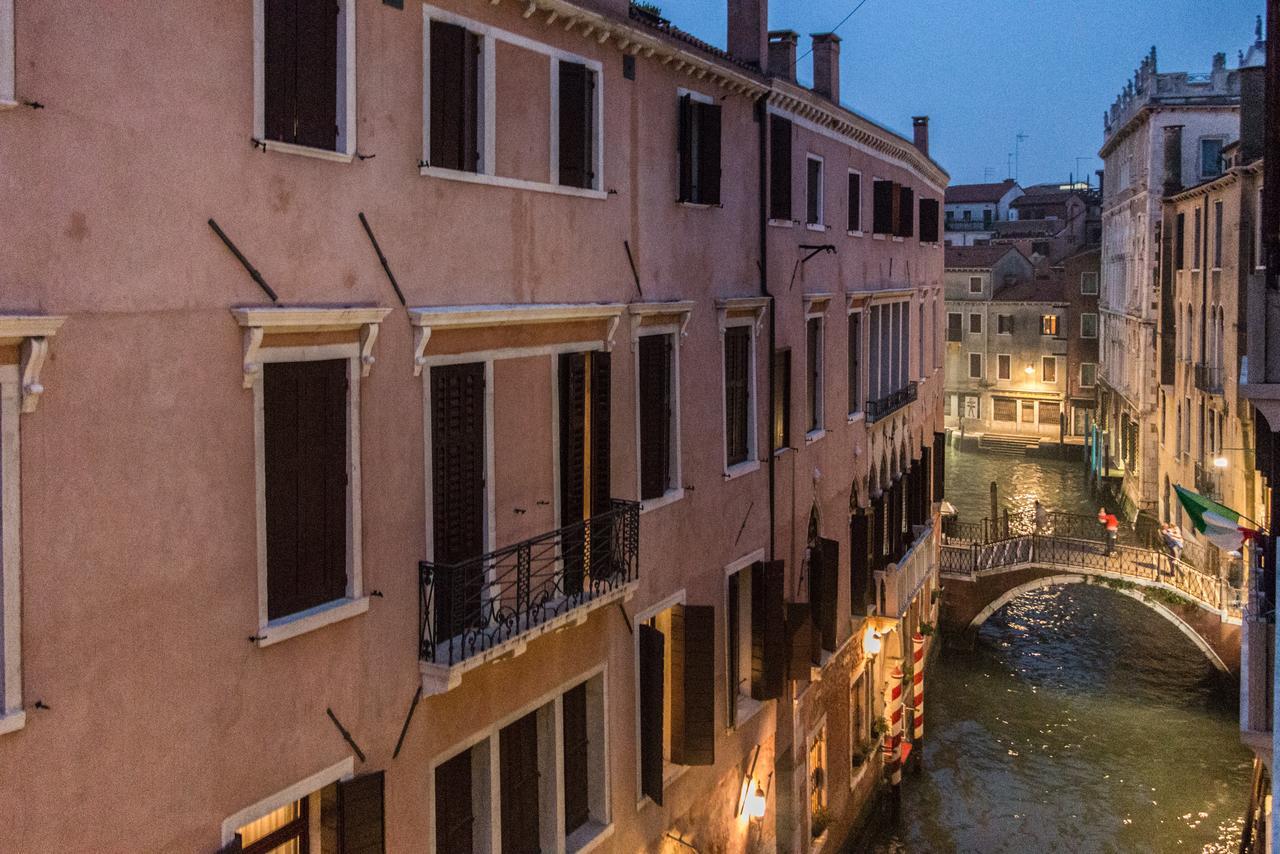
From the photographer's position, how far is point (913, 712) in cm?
2447

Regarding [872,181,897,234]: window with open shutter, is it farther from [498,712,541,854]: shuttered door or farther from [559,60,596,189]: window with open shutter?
[498,712,541,854]: shuttered door

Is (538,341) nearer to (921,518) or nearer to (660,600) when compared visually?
(660,600)

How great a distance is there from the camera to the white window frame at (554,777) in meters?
9.44

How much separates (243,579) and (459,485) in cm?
229

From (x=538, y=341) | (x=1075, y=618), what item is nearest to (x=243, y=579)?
(x=538, y=341)

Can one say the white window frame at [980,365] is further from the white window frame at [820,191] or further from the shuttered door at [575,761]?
the shuttered door at [575,761]

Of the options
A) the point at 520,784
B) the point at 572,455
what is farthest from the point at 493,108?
the point at 520,784

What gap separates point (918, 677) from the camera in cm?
2434

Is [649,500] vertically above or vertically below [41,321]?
below

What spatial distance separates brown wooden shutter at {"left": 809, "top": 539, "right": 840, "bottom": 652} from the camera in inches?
674

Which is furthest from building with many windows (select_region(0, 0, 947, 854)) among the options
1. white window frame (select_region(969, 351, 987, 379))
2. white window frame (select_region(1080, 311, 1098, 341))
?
white window frame (select_region(969, 351, 987, 379))

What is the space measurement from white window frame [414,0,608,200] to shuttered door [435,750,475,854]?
451cm

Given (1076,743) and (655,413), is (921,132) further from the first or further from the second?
(655,413)

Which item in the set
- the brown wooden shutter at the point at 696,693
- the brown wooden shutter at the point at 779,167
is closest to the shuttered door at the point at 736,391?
the brown wooden shutter at the point at 779,167
